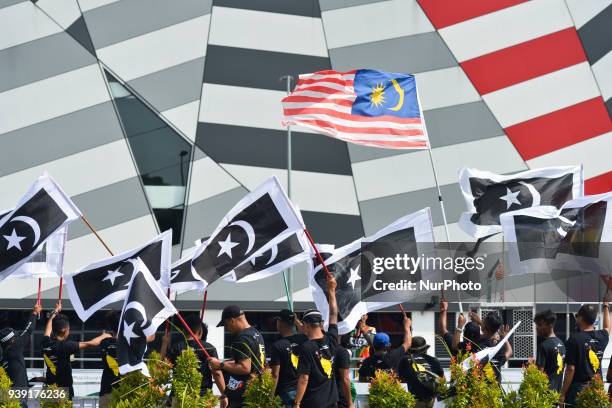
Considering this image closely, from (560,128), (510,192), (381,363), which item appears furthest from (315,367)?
(560,128)

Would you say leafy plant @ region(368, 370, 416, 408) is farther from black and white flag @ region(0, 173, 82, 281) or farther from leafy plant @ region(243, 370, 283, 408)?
black and white flag @ region(0, 173, 82, 281)

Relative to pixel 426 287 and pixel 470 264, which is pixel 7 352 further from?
pixel 470 264

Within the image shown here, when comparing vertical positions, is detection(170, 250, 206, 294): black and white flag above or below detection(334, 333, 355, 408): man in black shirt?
above

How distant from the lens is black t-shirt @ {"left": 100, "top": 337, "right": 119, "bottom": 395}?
1113 centimetres

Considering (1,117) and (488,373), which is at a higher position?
(1,117)

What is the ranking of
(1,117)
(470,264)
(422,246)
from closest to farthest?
(422,246) → (470,264) → (1,117)

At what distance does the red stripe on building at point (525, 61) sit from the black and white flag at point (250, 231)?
10.5m

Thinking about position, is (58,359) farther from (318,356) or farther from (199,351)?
(318,356)

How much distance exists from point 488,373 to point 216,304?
11.1 metres

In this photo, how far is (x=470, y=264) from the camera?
1330 centimetres

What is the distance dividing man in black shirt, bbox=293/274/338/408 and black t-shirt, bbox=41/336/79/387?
324 cm

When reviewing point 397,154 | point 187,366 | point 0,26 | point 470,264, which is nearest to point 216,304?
point 397,154

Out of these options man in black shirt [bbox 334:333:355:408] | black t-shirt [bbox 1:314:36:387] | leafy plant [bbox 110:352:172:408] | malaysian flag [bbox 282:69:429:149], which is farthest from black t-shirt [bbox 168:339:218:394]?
malaysian flag [bbox 282:69:429:149]

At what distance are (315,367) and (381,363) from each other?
70.3 inches
